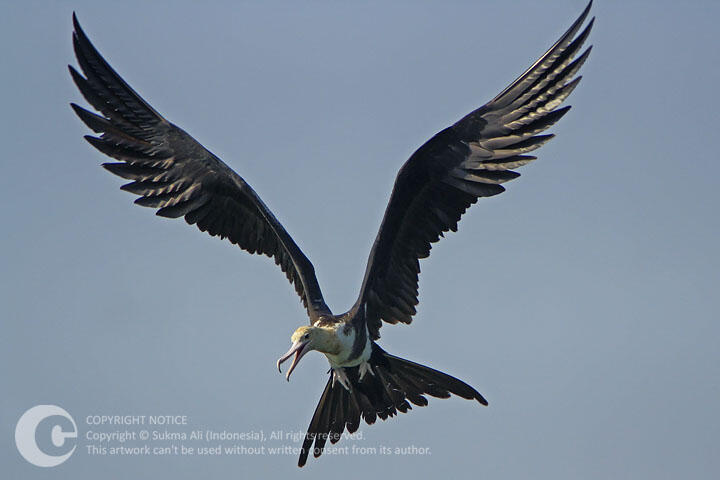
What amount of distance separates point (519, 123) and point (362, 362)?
2722 millimetres

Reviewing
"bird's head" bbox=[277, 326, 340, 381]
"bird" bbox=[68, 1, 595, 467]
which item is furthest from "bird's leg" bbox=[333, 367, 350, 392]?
"bird's head" bbox=[277, 326, 340, 381]

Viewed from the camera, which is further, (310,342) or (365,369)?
(365,369)

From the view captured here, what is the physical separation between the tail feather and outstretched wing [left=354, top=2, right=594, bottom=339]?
57 cm

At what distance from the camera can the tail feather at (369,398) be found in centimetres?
1147

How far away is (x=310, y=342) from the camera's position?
10844 millimetres

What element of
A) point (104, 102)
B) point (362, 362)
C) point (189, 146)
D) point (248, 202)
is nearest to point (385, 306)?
point (362, 362)

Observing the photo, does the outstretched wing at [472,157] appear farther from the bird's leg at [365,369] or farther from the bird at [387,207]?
the bird's leg at [365,369]

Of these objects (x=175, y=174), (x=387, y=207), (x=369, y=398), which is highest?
(x=175, y=174)

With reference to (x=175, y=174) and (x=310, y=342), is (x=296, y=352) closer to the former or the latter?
(x=310, y=342)

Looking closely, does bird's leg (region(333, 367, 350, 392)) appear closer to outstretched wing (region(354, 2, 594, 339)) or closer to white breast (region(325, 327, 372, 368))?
white breast (region(325, 327, 372, 368))

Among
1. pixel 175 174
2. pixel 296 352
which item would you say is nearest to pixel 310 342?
pixel 296 352

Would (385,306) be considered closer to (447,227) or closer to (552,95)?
(447,227)

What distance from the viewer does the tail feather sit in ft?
37.6

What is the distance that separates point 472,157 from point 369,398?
254 cm
